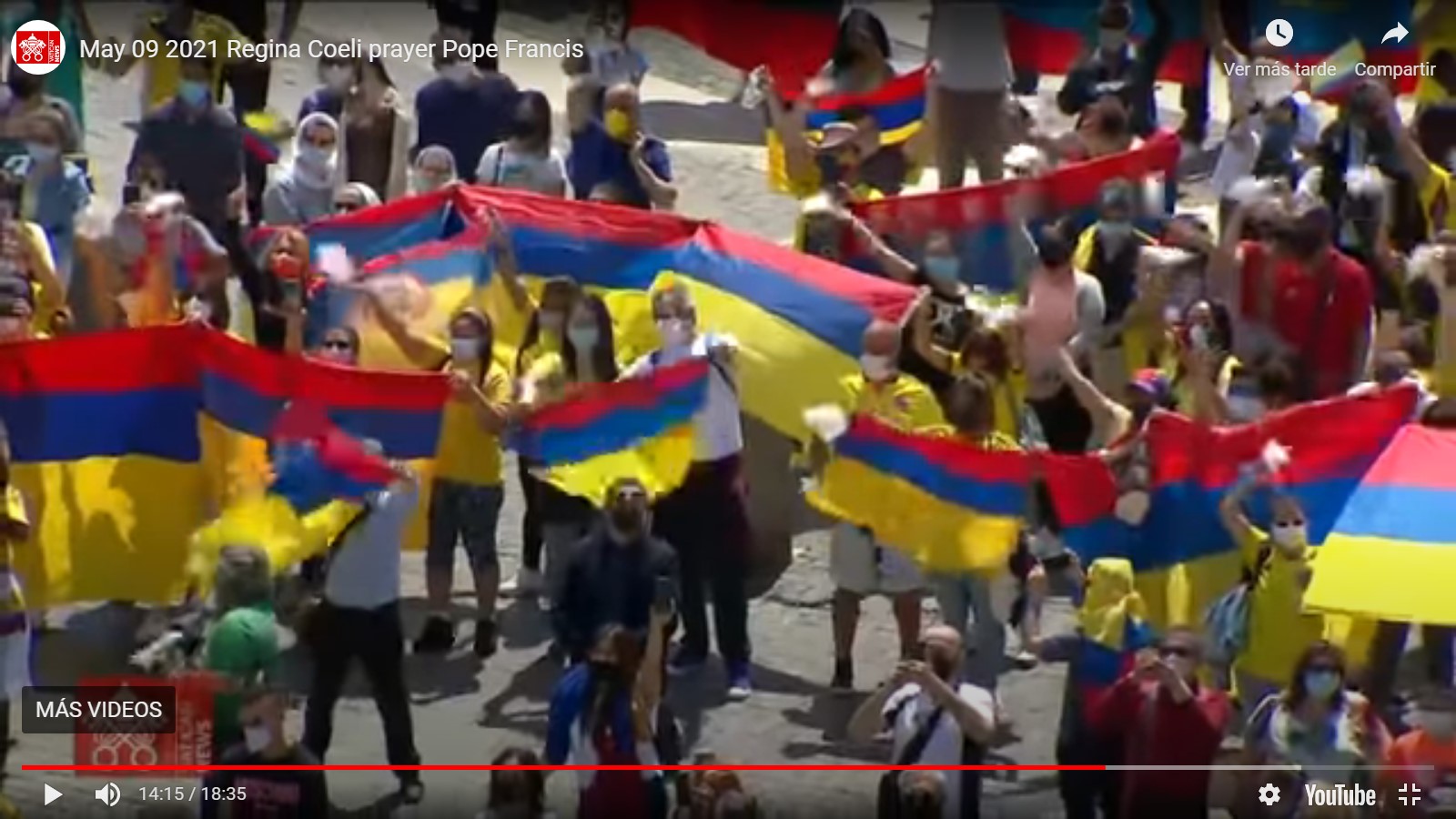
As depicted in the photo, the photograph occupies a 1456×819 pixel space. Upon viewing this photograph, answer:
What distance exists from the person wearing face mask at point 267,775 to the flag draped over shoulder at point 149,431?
194 cm

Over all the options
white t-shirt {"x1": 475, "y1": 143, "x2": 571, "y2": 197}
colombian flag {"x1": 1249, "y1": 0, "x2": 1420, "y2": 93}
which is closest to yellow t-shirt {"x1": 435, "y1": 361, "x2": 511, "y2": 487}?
white t-shirt {"x1": 475, "y1": 143, "x2": 571, "y2": 197}

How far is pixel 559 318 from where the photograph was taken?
1838cm

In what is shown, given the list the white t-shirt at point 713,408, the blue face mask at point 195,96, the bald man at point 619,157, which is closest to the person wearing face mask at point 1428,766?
the white t-shirt at point 713,408

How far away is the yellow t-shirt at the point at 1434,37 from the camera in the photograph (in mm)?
21453

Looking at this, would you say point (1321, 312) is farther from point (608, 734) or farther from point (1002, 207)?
point (608, 734)

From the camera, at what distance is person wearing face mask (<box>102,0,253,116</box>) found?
70.7ft

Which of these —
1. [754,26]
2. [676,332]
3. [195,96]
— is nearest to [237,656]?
[676,332]

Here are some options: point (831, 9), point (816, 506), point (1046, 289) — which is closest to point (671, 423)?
point (816, 506)

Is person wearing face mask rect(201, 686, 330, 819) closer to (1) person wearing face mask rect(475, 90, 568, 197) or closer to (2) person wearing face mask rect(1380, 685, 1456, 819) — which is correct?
(2) person wearing face mask rect(1380, 685, 1456, 819)

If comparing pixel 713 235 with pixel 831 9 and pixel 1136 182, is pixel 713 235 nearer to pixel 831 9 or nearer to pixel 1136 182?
pixel 1136 182

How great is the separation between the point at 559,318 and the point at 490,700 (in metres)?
1.65

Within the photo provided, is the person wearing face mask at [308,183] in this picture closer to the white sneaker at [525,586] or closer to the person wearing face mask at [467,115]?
the person wearing face mask at [467,115]

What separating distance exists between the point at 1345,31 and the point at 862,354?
5.38m

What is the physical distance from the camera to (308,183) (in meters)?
20.4
